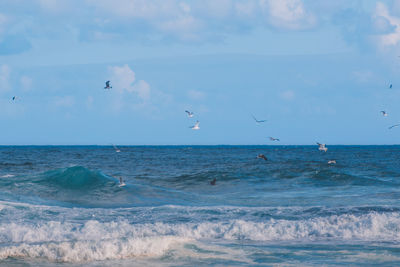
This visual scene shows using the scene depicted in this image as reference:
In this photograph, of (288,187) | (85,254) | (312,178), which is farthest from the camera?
(312,178)

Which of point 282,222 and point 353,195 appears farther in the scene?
point 353,195

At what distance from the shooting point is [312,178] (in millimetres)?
30016

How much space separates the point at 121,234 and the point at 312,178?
1784 centimetres

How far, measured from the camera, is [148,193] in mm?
24156

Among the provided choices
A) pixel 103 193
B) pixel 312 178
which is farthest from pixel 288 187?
pixel 103 193

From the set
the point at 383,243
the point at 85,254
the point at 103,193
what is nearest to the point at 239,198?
the point at 103,193

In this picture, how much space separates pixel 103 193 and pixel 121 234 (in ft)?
35.8

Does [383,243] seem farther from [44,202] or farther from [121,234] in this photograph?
[44,202]

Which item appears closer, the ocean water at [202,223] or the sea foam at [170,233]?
the ocean water at [202,223]

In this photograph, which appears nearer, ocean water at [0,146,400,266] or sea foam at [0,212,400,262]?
ocean water at [0,146,400,266]

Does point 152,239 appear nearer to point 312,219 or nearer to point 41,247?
point 41,247

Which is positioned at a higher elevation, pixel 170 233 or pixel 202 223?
pixel 202 223

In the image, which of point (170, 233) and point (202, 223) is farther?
point (202, 223)

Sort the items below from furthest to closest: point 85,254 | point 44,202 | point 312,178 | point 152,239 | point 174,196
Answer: point 312,178 < point 174,196 < point 44,202 < point 152,239 < point 85,254
